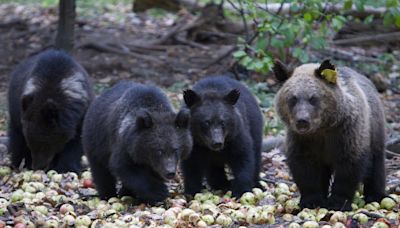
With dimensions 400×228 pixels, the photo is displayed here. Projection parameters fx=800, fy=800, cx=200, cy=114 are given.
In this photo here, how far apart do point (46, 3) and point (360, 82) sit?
1486 cm

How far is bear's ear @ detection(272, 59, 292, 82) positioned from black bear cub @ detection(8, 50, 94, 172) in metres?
3.62

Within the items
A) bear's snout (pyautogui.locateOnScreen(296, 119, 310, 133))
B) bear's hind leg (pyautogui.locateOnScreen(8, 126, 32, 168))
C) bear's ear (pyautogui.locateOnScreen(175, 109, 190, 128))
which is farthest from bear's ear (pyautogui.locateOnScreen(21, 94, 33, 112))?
bear's snout (pyautogui.locateOnScreen(296, 119, 310, 133))

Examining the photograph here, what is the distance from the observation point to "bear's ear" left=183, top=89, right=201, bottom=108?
8062mm

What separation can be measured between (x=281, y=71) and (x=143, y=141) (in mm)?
1455

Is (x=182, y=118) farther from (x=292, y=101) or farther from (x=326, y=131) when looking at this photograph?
(x=326, y=131)

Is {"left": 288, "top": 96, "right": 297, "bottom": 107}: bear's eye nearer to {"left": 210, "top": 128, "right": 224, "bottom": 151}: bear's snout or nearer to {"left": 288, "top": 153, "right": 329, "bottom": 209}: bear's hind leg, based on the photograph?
{"left": 288, "top": 153, "right": 329, "bottom": 209}: bear's hind leg

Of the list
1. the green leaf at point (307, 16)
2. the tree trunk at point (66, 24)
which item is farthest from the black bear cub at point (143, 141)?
the tree trunk at point (66, 24)

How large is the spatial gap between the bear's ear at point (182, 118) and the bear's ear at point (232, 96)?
29.8 inches

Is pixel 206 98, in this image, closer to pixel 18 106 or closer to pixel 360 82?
pixel 360 82

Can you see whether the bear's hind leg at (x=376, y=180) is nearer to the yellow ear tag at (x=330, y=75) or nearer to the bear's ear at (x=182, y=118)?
the yellow ear tag at (x=330, y=75)

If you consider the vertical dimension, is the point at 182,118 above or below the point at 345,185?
above

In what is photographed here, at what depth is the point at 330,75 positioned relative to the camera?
6.82 m

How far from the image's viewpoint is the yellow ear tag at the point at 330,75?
6809 millimetres

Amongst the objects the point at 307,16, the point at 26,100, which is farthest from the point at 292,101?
the point at 307,16
